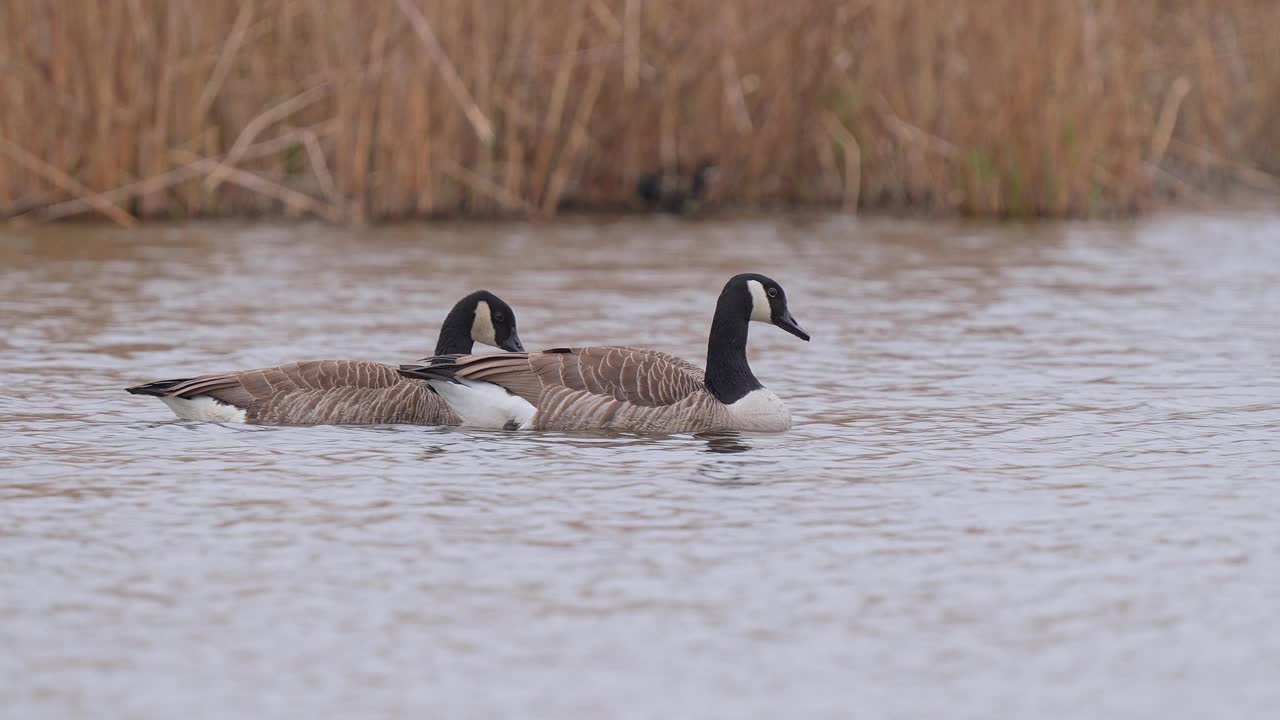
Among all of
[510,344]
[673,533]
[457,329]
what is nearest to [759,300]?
[510,344]

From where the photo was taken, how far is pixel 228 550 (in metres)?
6.34

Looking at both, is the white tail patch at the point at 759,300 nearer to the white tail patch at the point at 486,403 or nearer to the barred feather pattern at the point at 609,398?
the barred feather pattern at the point at 609,398

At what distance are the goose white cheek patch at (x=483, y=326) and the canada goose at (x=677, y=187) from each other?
31.7ft

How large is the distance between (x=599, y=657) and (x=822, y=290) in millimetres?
9627

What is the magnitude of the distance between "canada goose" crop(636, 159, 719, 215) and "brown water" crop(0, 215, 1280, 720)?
20.2 ft

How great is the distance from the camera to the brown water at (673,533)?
4949mm

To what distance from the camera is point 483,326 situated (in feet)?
31.9

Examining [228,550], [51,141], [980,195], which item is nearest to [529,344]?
[228,550]

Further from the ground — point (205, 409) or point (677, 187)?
point (677, 187)

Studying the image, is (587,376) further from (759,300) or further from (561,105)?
(561,105)

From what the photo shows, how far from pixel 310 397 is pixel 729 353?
189 cm

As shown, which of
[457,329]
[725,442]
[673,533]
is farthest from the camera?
[457,329]

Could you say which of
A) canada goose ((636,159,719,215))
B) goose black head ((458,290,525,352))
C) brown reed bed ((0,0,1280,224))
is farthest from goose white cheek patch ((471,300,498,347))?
canada goose ((636,159,719,215))

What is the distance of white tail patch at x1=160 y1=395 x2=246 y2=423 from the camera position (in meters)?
8.81
